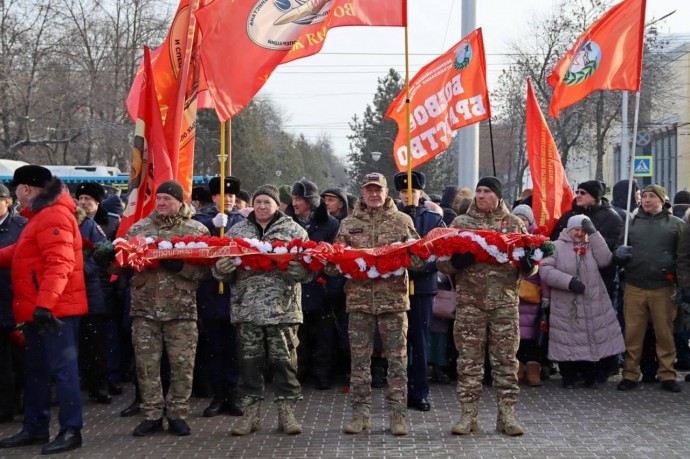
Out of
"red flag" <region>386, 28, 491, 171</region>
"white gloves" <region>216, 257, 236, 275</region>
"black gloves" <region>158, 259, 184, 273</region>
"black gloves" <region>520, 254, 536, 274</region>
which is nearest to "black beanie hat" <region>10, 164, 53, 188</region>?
"black gloves" <region>158, 259, 184, 273</region>

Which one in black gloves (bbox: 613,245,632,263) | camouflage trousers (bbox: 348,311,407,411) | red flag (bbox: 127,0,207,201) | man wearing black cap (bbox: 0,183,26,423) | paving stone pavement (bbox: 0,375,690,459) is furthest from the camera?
black gloves (bbox: 613,245,632,263)

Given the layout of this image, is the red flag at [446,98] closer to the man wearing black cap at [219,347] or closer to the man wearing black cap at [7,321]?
the man wearing black cap at [219,347]

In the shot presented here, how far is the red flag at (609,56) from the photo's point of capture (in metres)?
10.4

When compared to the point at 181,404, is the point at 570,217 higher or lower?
higher

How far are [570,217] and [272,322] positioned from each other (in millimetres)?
4308

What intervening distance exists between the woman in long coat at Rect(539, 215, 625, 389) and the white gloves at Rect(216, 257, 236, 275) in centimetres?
392

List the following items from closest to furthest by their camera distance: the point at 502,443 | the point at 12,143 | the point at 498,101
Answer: the point at 502,443 < the point at 498,101 < the point at 12,143

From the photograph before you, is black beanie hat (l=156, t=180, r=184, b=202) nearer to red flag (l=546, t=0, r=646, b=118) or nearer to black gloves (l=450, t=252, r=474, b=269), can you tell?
black gloves (l=450, t=252, r=474, b=269)

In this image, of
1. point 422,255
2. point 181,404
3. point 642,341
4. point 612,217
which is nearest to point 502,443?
point 422,255

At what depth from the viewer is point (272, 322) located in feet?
25.8

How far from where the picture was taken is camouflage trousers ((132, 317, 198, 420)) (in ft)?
25.9

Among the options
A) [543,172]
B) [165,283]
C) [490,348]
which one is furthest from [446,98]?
[165,283]

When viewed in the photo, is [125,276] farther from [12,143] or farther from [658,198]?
[12,143]

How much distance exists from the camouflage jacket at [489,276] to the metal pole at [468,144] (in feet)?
23.9
